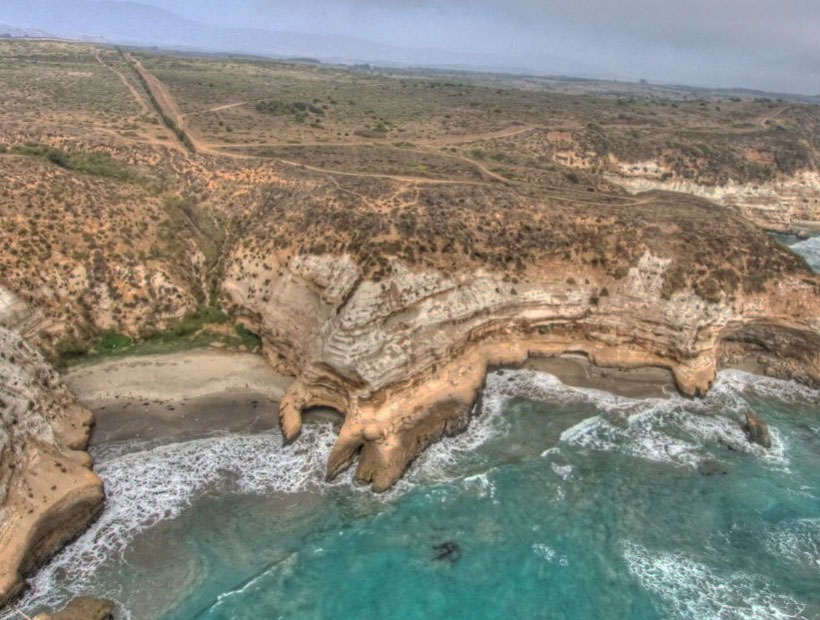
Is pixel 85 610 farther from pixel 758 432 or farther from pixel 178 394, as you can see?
pixel 758 432

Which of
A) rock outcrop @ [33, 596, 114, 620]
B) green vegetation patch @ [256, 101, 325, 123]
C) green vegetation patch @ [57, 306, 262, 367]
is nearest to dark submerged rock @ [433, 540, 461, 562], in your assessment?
rock outcrop @ [33, 596, 114, 620]

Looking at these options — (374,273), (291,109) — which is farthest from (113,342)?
(291,109)

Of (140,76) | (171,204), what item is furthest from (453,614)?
(140,76)

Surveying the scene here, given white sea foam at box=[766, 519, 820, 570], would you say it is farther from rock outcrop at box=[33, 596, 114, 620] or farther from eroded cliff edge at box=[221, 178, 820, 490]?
rock outcrop at box=[33, 596, 114, 620]

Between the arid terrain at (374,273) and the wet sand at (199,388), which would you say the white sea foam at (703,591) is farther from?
the wet sand at (199,388)

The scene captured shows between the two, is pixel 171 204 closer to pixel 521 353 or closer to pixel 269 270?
pixel 269 270

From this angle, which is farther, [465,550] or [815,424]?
[815,424]
